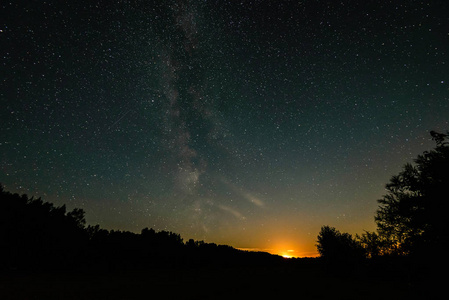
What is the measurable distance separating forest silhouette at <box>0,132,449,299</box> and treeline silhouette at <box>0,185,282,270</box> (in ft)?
0.37

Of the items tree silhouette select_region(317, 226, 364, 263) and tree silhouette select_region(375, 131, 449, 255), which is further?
tree silhouette select_region(317, 226, 364, 263)

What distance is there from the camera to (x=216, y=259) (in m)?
70.9

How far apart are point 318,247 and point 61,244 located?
137 ft

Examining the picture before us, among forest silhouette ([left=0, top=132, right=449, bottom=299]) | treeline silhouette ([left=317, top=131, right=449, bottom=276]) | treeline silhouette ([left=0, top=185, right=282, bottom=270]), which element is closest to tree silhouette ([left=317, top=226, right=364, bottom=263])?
forest silhouette ([left=0, top=132, right=449, bottom=299])

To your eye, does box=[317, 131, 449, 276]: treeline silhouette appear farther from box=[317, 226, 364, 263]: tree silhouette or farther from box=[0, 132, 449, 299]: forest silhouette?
box=[317, 226, 364, 263]: tree silhouette

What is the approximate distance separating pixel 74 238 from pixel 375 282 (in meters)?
45.3

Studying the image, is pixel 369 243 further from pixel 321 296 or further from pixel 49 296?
pixel 49 296

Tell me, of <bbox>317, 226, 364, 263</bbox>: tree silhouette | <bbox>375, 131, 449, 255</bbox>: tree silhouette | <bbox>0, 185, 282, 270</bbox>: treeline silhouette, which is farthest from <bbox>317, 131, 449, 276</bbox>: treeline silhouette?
<bbox>0, 185, 282, 270</bbox>: treeline silhouette

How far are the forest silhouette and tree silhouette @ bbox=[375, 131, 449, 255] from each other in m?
0.05

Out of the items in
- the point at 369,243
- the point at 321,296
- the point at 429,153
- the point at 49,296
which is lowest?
the point at 49,296

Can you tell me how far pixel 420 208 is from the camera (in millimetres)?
15461

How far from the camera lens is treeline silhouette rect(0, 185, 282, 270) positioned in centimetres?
3269

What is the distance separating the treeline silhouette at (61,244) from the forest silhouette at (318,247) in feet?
0.37

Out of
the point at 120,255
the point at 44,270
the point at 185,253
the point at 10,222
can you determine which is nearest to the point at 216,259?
the point at 185,253
